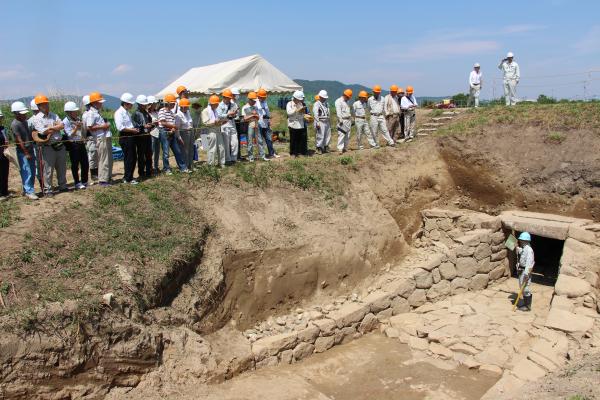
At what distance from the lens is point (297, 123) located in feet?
41.4

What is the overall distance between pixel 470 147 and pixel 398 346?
6390 mm

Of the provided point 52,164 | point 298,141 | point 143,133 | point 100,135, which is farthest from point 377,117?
point 52,164

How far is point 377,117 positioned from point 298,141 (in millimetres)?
2476

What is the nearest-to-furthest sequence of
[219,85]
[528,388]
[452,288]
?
[528,388] → [452,288] → [219,85]

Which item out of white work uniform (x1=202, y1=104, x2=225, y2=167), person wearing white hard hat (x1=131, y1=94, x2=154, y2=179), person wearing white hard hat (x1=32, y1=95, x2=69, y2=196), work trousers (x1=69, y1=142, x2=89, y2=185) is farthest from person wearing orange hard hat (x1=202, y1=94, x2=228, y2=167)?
person wearing white hard hat (x1=32, y1=95, x2=69, y2=196)

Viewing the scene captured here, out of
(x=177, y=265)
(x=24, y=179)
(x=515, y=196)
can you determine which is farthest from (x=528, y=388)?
(x=24, y=179)

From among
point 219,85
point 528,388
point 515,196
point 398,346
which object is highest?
point 219,85

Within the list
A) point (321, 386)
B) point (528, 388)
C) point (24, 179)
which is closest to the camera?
point (528, 388)

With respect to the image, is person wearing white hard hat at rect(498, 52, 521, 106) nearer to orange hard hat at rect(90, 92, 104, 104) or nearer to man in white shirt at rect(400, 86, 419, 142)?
man in white shirt at rect(400, 86, 419, 142)

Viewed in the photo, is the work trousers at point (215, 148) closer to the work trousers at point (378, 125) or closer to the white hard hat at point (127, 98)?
the white hard hat at point (127, 98)

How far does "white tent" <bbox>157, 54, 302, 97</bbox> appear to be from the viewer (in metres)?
19.2

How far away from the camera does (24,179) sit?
8.96 m

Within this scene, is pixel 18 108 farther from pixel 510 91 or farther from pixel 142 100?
pixel 510 91

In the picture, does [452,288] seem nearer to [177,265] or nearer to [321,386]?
[321,386]
